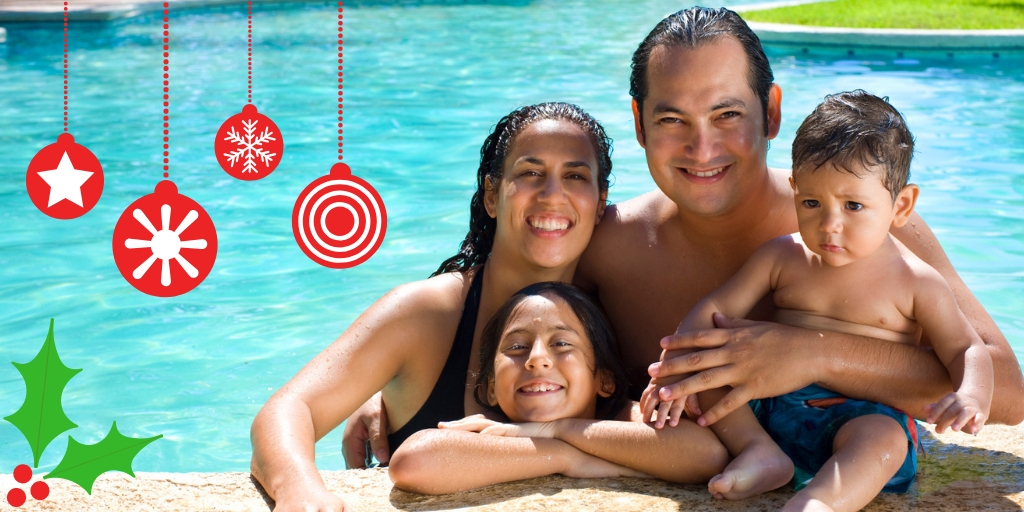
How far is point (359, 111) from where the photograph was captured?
11086 millimetres

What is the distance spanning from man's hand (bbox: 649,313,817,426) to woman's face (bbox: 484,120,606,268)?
598mm

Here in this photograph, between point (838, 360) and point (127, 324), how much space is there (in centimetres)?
470

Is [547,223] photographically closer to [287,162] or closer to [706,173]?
[706,173]

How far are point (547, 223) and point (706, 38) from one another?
2.51ft

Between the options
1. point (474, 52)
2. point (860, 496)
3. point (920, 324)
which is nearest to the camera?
point (860, 496)

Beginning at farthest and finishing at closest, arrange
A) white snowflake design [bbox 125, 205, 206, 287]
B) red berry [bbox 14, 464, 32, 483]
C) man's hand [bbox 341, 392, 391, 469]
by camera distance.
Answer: white snowflake design [bbox 125, 205, 206, 287] < man's hand [bbox 341, 392, 391, 469] < red berry [bbox 14, 464, 32, 483]

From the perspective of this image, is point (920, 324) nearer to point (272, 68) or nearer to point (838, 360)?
point (838, 360)

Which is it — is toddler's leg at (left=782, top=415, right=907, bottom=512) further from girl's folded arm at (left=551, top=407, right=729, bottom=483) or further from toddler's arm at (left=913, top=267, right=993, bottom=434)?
girl's folded arm at (left=551, top=407, right=729, bottom=483)

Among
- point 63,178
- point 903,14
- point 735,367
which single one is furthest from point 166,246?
point 903,14

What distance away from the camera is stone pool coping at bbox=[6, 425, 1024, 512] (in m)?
2.88

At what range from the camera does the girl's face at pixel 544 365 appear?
10.2 feet

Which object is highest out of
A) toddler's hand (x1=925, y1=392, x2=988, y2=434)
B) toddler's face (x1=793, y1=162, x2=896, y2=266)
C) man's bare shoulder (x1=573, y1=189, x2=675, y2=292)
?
toddler's face (x1=793, y1=162, x2=896, y2=266)

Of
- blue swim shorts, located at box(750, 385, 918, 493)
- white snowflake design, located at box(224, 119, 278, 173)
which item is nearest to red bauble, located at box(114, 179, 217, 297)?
white snowflake design, located at box(224, 119, 278, 173)

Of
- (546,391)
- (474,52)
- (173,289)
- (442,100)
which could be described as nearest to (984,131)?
(442,100)
